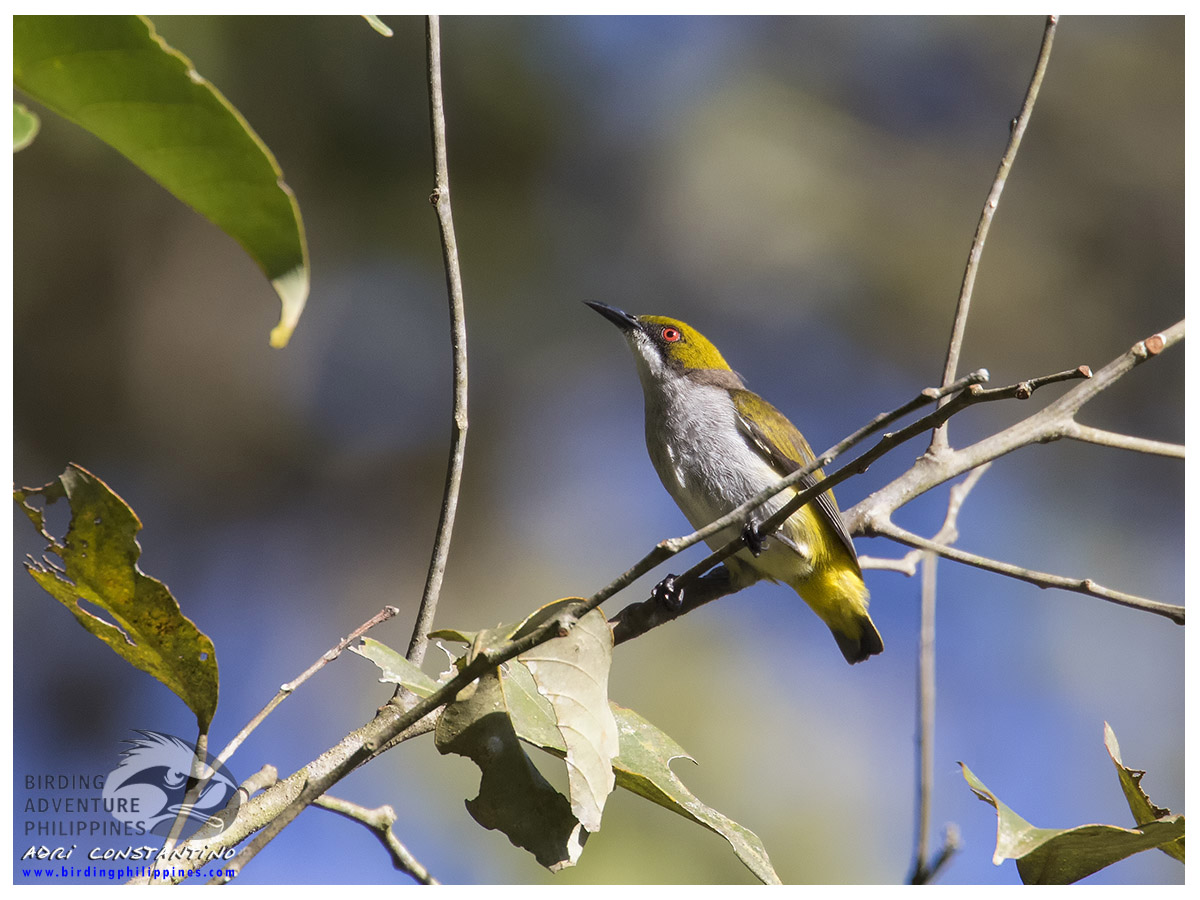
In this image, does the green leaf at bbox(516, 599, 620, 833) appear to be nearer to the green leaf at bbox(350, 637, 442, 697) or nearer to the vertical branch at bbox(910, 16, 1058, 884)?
the green leaf at bbox(350, 637, 442, 697)

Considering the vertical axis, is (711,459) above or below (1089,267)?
below

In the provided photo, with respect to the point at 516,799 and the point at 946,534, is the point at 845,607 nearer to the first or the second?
the point at 946,534

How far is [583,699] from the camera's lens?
1209mm

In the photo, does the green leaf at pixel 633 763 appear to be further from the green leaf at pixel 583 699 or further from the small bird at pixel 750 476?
the small bird at pixel 750 476

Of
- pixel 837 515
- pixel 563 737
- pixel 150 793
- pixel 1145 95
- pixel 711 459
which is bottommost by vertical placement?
pixel 150 793

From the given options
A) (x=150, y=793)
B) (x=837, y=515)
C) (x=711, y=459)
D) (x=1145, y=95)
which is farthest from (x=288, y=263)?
(x=1145, y=95)

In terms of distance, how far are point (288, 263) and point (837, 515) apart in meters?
2.05

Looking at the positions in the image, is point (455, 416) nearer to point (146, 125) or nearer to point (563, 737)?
point (563, 737)

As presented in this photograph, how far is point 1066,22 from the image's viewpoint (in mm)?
5934

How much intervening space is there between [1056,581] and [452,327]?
1.06 meters

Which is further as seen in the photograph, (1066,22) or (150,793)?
(1066,22)

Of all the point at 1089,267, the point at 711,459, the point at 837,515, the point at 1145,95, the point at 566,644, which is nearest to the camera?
the point at 566,644

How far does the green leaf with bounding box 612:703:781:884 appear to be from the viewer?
1281 millimetres

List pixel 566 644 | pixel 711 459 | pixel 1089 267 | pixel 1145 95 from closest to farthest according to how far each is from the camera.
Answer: pixel 566 644 → pixel 711 459 → pixel 1145 95 → pixel 1089 267
